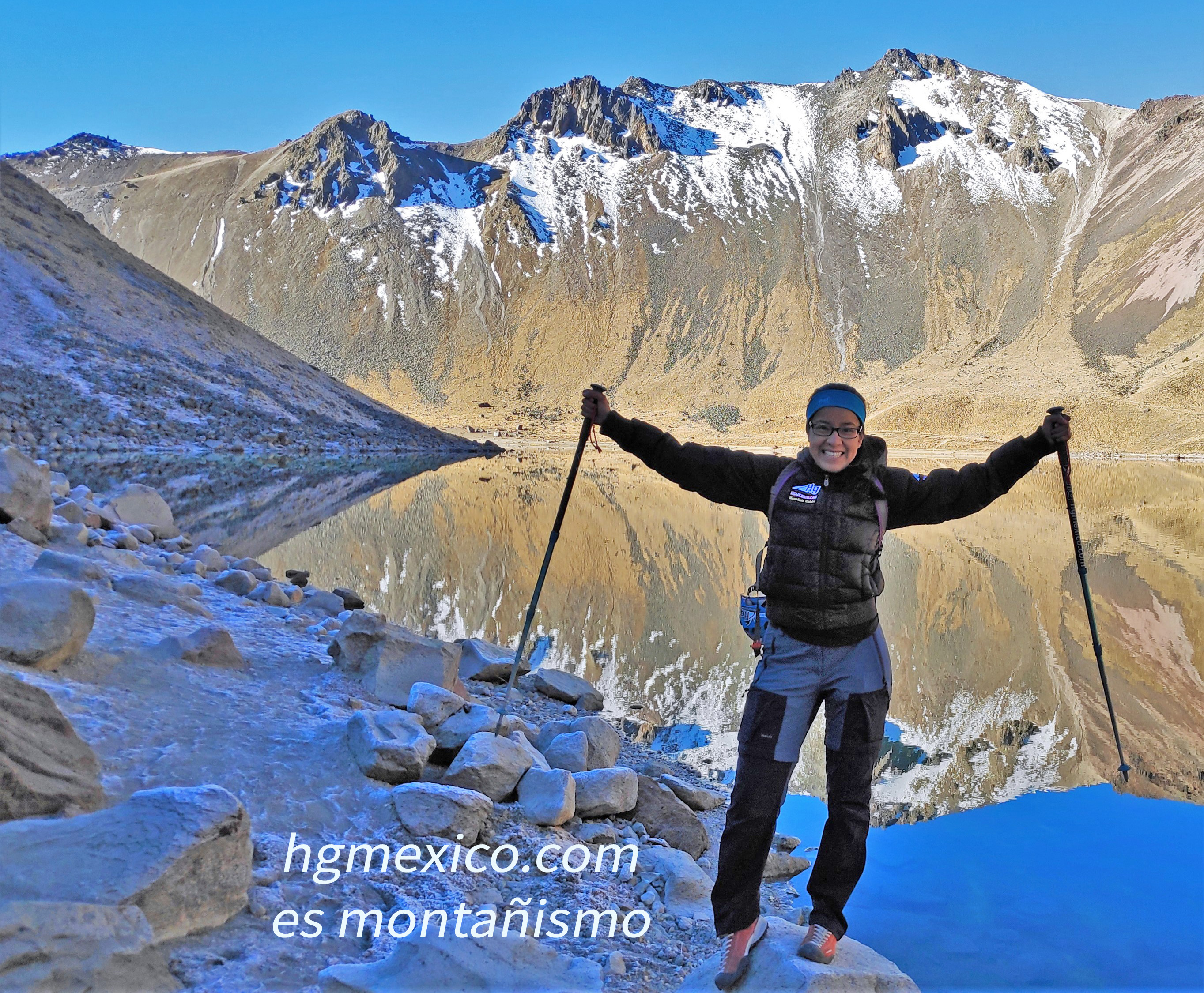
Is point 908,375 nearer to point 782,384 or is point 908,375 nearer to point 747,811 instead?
point 782,384

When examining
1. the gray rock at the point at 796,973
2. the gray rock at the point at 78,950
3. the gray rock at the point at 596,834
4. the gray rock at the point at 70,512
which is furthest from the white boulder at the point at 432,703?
the gray rock at the point at 70,512

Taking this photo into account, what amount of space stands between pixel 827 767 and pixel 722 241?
132909 millimetres

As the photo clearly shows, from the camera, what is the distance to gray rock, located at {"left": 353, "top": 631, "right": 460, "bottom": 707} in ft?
18.6

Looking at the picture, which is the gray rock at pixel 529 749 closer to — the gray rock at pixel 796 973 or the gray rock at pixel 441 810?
the gray rock at pixel 441 810

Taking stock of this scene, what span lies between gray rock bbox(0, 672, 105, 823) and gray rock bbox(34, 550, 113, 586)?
10.00ft

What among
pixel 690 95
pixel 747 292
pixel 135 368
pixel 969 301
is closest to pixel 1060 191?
pixel 969 301

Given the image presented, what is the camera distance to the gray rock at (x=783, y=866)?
4.66m

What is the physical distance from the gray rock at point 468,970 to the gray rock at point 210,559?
7.13 meters

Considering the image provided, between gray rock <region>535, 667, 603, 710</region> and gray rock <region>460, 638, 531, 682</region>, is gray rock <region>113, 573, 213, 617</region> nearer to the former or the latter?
gray rock <region>460, 638, 531, 682</region>

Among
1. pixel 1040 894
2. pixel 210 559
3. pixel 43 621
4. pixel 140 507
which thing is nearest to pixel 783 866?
pixel 1040 894

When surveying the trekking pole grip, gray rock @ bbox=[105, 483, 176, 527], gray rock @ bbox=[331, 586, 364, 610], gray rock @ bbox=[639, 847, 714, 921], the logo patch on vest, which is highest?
the trekking pole grip

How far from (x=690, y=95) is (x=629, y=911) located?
180 metres

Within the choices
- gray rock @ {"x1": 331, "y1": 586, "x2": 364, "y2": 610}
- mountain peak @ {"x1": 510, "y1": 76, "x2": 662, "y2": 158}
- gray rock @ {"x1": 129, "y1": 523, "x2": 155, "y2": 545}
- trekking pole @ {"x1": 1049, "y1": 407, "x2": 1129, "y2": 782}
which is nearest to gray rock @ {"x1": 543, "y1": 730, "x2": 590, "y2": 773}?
Answer: trekking pole @ {"x1": 1049, "y1": 407, "x2": 1129, "y2": 782}

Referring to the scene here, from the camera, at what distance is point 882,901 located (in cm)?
434
